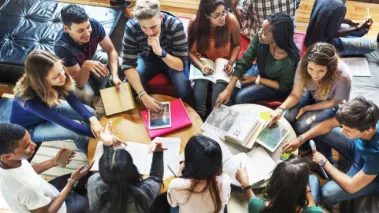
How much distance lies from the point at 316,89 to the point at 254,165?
844mm

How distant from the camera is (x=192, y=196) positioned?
202cm

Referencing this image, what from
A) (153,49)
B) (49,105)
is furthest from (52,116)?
(153,49)

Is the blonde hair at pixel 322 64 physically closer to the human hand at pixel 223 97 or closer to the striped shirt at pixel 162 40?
the human hand at pixel 223 97

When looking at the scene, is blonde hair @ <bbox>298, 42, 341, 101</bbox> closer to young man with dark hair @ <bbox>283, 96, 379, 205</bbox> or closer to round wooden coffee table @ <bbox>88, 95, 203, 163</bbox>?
young man with dark hair @ <bbox>283, 96, 379, 205</bbox>

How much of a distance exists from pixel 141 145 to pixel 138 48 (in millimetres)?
891

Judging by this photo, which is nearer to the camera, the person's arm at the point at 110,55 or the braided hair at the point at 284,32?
the braided hair at the point at 284,32

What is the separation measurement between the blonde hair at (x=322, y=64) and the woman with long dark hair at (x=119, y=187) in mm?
1344

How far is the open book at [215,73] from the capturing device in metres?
2.99

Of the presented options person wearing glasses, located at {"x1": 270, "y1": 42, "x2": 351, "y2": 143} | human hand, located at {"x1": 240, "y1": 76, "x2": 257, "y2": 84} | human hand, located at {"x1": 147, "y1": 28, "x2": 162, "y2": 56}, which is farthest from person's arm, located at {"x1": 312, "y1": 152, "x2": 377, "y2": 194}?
human hand, located at {"x1": 147, "y1": 28, "x2": 162, "y2": 56}

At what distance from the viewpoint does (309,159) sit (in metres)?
3.00

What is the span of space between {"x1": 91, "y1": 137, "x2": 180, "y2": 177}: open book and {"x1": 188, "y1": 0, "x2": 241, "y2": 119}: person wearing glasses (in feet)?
2.21

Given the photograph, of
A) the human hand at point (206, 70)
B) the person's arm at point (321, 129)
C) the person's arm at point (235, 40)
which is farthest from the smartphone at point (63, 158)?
the person's arm at point (321, 129)

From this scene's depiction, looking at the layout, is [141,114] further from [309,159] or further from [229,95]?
[309,159]

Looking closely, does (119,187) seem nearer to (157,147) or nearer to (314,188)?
(157,147)
